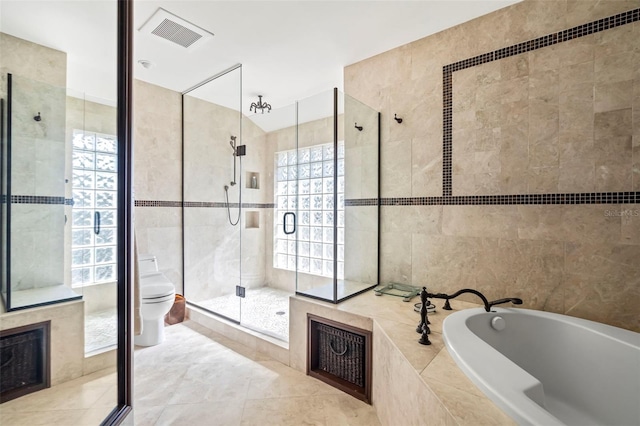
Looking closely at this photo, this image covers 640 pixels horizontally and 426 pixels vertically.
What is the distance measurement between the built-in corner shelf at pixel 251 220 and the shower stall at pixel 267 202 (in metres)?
0.01

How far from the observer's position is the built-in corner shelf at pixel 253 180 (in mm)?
3455

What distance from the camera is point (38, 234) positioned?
1.15 meters

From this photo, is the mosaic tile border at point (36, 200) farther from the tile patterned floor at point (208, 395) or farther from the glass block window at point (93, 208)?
the tile patterned floor at point (208, 395)

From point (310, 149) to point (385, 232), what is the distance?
1058 millimetres

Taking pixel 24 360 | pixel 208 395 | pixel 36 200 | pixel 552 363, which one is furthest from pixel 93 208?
pixel 552 363

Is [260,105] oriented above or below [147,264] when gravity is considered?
above

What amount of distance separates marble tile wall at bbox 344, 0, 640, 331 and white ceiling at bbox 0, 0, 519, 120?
0.32m

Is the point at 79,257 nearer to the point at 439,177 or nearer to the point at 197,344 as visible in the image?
the point at 197,344

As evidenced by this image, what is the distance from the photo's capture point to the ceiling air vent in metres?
2.07

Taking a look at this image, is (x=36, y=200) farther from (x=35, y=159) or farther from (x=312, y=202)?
(x=312, y=202)

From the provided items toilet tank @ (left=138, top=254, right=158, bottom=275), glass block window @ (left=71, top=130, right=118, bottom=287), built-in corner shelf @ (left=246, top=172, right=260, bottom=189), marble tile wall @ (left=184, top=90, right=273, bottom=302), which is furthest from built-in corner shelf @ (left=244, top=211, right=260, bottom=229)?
glass block window @ (left=71, top=130, right=118, bottom=287)

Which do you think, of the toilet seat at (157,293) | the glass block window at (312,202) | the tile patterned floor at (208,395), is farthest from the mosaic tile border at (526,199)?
the toilet seat at (157,293)

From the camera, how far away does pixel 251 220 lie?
356 cm

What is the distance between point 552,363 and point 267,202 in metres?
2.88
